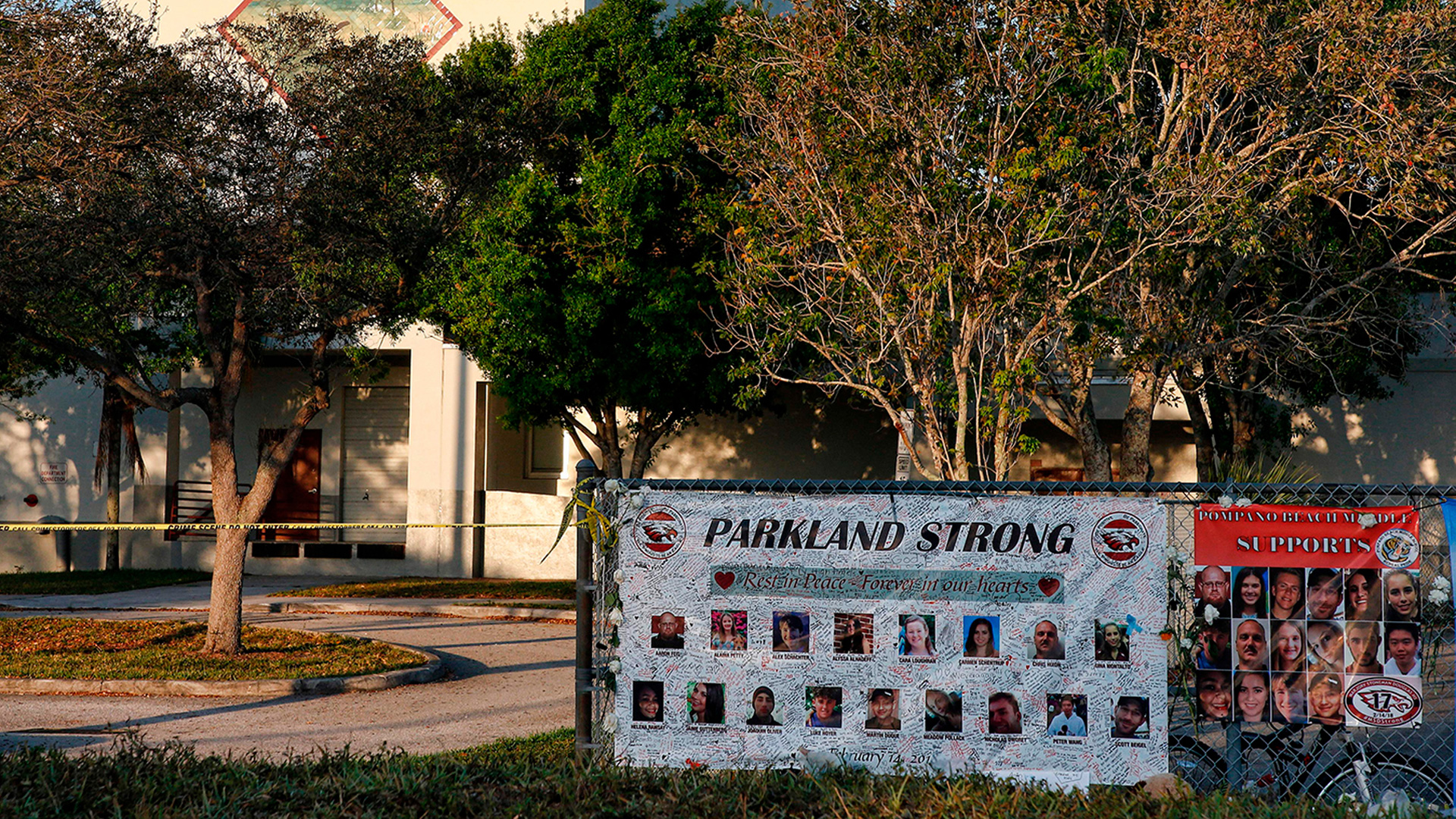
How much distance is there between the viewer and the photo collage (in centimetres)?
525

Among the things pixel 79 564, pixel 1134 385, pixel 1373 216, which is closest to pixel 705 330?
pixel 1134 385

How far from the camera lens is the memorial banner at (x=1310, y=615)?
5.24m

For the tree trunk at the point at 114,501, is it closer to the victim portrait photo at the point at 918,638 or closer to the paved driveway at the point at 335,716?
the paved driveway at the point at 335,716

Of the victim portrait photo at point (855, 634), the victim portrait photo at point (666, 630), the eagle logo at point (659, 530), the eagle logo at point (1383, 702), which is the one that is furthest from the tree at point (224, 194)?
the eagle logo at point (1383, 702)

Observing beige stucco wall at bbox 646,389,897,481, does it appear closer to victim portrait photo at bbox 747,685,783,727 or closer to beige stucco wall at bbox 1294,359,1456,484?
beige stucco wall at bbox 1294,359,1456,484

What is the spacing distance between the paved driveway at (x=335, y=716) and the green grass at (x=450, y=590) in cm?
647

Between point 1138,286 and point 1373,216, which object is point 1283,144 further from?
point 1373,216

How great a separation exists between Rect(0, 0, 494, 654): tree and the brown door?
14.0 m

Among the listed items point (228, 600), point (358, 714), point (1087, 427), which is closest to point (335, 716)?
point (358, 714)

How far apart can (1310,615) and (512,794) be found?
3486 millimetres

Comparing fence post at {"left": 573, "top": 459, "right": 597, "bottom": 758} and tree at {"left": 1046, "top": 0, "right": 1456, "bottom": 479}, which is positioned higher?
tree at {"left": 1046, "top": 0, "right": 1456, "bottom": 479}

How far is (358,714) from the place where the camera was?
33.3 feet

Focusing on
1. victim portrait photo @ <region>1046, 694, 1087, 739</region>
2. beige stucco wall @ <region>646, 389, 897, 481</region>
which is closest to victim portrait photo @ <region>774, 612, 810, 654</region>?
victim portrait photo @ <region>1046, 694, 1087, 739</region>

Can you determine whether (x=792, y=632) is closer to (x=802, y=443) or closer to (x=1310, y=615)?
(x=1310, y=615)
